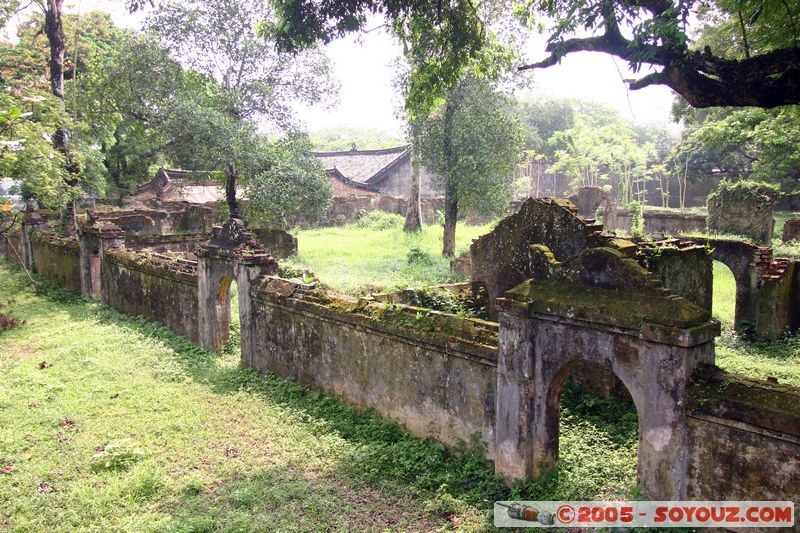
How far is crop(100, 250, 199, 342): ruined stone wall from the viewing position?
41.0 ft

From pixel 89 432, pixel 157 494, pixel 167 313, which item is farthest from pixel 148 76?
pixel 157 494

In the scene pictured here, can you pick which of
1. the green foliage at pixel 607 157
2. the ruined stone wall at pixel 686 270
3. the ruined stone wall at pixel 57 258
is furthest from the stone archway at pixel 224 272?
the green foliage at pixel 607 157

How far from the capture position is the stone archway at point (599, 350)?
4.80m

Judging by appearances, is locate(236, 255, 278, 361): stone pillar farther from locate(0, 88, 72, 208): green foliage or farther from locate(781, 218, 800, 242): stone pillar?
locate(781, 218, 800, 242): stone pillar

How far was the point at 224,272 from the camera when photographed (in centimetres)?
1132

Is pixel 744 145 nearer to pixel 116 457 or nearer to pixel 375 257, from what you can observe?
pixel 375 257

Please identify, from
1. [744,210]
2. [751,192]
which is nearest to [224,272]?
[751,192]

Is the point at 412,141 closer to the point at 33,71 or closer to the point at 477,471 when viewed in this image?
the point at 477,471

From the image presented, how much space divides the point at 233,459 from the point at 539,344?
13.6 feet

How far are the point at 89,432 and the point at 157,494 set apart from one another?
2.31 meters

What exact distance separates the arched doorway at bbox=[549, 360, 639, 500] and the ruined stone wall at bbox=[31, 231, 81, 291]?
51.2 feet

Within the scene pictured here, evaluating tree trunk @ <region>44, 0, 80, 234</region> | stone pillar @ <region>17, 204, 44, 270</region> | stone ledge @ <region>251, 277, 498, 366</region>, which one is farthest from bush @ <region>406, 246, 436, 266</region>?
stone pillar @ <region>17, 204, 44, 270</region>

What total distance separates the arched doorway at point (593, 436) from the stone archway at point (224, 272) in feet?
19.4

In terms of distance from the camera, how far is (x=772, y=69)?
5.67 m
